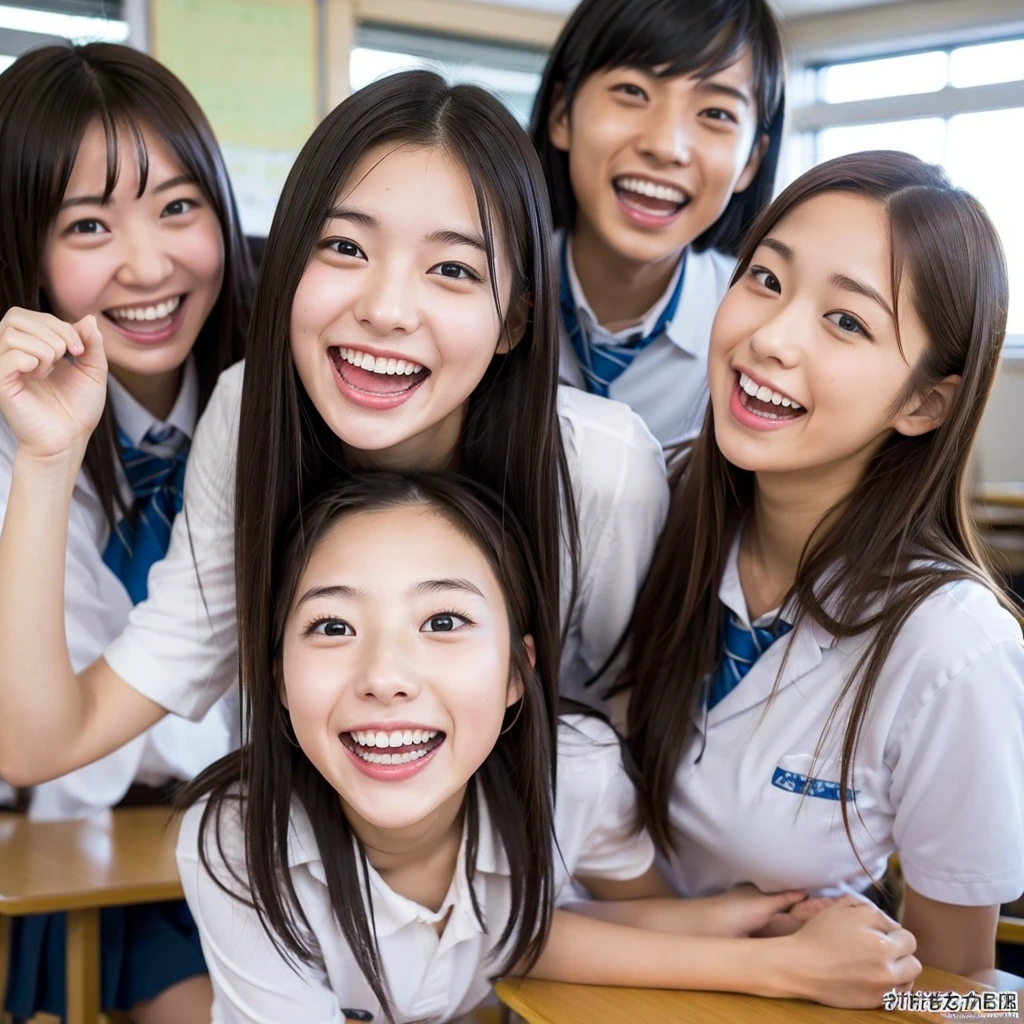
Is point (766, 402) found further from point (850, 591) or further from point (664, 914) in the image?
point (664, 914)

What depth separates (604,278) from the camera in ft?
7.22

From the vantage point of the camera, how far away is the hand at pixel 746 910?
5.17 ft

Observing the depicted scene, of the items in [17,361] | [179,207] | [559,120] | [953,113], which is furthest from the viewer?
[953,113]

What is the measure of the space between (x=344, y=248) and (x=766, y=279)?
525 mm

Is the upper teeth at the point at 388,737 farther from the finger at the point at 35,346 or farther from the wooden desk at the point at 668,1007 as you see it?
the finger at the point at 35,346

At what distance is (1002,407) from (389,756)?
5.92m

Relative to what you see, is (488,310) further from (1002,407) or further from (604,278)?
(1002,407)

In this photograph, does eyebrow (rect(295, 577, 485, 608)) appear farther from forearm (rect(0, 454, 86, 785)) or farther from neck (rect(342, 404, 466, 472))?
forearm (rect(0, 454, 86, 785))

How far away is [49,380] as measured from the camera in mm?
1570

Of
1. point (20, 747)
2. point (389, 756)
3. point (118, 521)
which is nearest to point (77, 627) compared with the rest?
point (118, 521)

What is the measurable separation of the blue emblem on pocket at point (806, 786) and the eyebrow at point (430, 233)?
0.76 m

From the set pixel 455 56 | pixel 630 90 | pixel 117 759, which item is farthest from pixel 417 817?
pixel 455 56

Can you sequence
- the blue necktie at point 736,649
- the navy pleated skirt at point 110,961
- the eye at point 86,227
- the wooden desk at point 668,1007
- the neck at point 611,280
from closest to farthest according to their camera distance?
the wooden desk at point 668,1007 → the blue necktie at point 736,649 → the navy pleated skirt at point 110,961 → the eye at point 86,227 → the neck at point 611,280

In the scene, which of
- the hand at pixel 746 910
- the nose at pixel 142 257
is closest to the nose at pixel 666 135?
the nose at pixel 142 257
